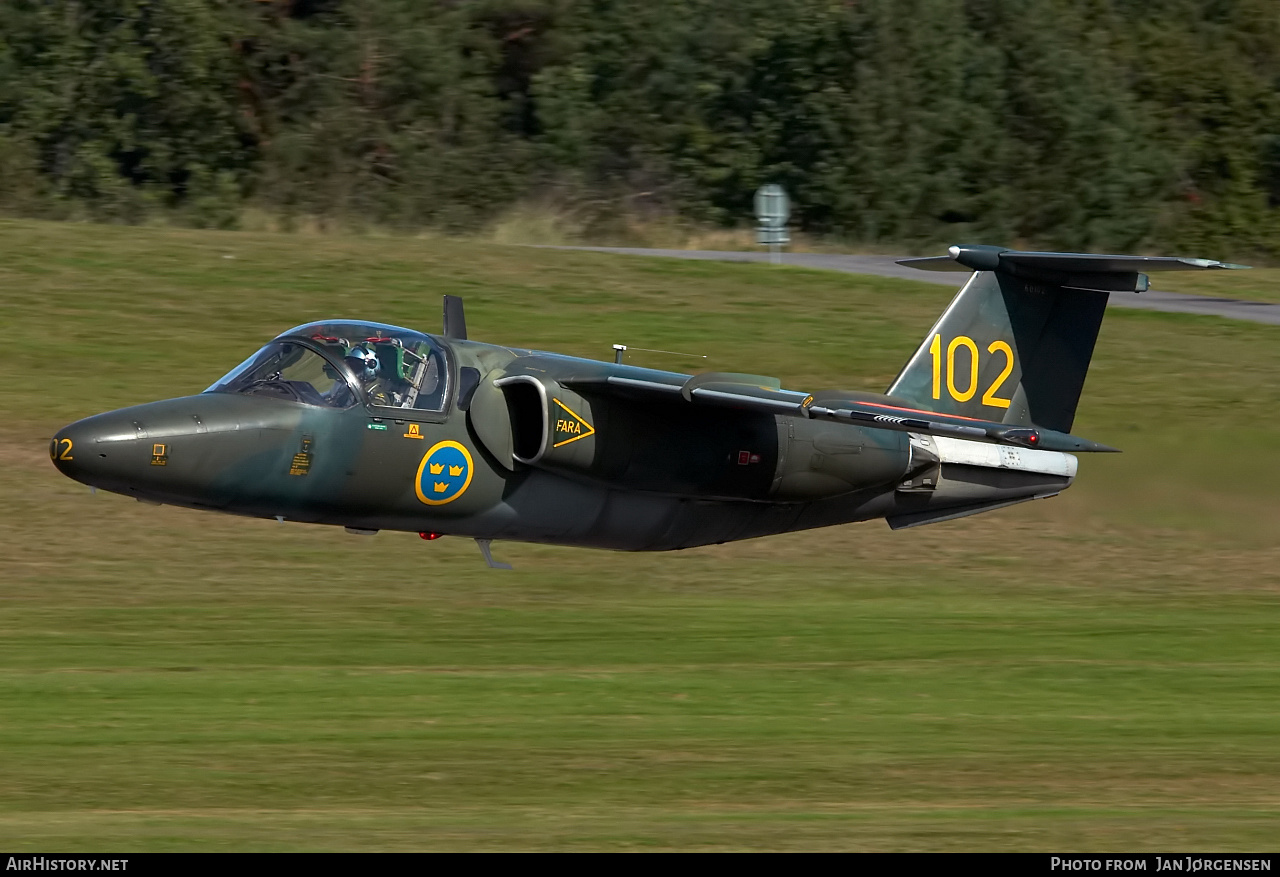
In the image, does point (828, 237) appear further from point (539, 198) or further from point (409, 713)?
point (409, 713)

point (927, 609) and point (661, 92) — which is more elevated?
point (661, 92)

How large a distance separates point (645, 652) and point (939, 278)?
61.5ft

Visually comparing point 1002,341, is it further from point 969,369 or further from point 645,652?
point 645,652

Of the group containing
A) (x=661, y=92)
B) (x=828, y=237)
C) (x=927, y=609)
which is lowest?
(x=927, y=609)

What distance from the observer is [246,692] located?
14188 mm

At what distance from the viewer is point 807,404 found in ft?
46.4

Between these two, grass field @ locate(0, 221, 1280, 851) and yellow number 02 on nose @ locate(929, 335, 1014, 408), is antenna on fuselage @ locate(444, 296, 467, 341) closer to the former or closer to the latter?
grass field @ locate(0, 221, 1280, 851)

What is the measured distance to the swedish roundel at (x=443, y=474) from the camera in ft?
46.1

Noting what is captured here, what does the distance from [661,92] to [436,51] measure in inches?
257

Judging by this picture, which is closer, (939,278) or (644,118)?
(939,278)

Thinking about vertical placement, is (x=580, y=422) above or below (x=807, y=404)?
below

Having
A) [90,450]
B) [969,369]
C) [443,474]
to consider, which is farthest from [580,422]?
[969,369]

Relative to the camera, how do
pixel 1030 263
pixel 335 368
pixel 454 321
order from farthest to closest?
pixel 1030 263
pixel 454 321
pixel 335 368

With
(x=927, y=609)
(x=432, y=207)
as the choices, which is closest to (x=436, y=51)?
(x=432, y=207)
